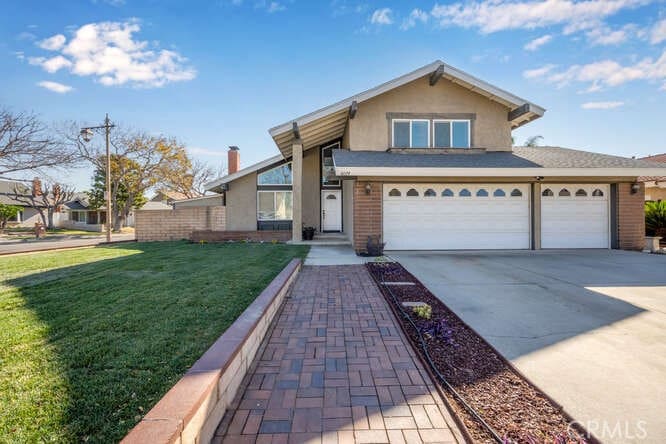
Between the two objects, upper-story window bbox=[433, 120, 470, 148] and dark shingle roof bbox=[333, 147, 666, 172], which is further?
upper-story window bbox=[433, 120, 470, 148]

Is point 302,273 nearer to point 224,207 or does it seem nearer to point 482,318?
point 482,318

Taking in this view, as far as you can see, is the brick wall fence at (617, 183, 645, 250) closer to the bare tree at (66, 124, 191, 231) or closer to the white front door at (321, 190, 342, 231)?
the white front door at (321, 190, 342, 231)

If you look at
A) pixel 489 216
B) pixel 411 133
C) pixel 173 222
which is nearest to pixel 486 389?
pixel 489 216

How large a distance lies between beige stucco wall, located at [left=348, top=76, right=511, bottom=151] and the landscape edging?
10141 mm

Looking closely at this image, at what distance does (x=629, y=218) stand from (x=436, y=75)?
27.7ft

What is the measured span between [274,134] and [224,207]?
592cm

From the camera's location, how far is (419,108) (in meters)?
12.3

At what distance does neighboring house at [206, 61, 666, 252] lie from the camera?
1057cm

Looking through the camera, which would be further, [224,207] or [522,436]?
[224,207]

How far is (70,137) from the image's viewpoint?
91.8ft

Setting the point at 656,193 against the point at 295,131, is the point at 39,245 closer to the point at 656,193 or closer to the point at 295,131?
the point at 295,131

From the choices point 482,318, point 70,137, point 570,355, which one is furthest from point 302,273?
point 70,137

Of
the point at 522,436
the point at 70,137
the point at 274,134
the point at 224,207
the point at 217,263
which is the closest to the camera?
the point at 522,436

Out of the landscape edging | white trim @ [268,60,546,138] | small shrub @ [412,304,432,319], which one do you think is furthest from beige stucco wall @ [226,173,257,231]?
the landscape edging
